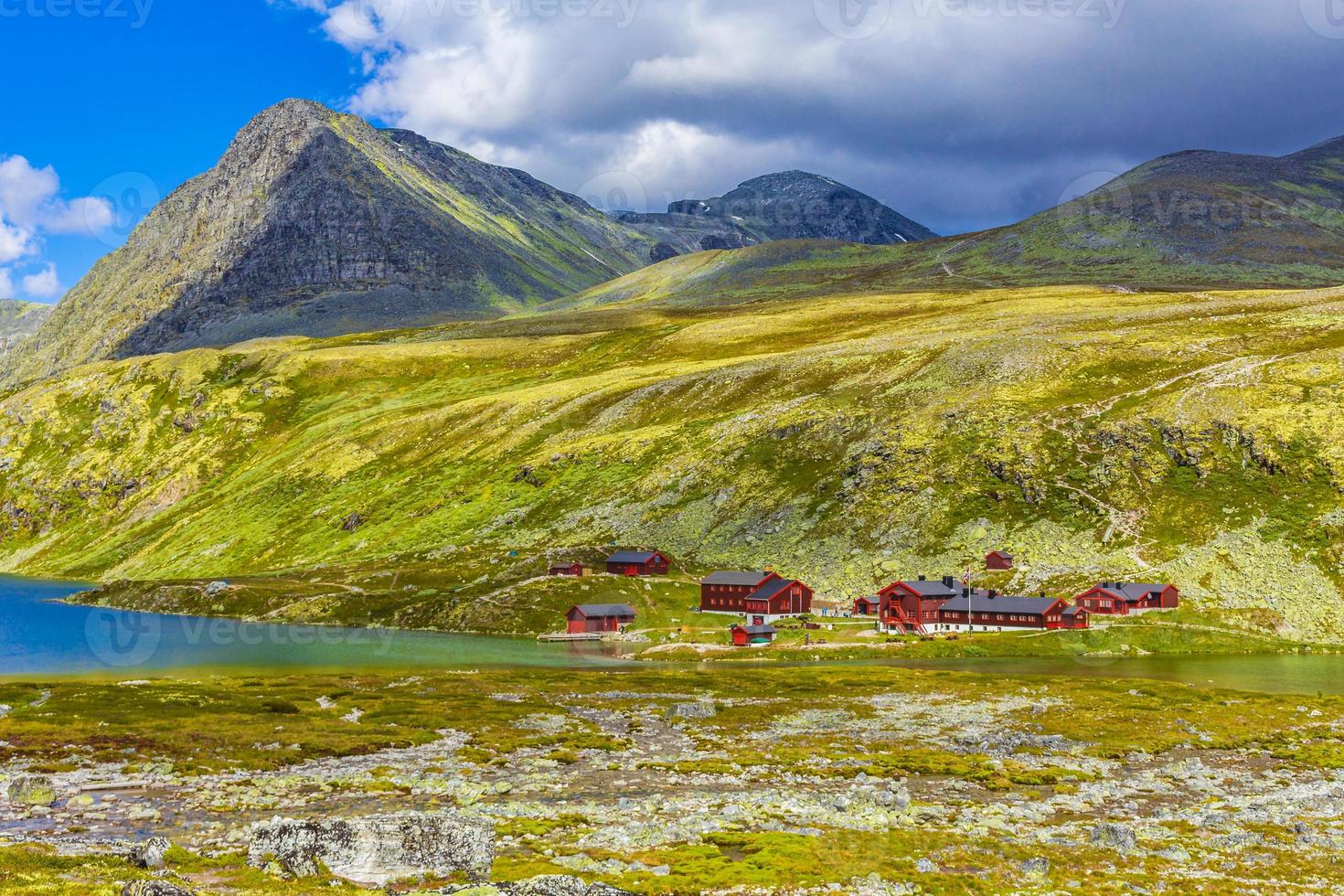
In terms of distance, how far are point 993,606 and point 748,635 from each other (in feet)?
113

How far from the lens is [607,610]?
5640 inches

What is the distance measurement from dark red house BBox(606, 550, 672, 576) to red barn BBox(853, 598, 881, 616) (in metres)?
33.3

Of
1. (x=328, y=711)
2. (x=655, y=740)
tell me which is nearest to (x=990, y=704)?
(x=655, y=740)

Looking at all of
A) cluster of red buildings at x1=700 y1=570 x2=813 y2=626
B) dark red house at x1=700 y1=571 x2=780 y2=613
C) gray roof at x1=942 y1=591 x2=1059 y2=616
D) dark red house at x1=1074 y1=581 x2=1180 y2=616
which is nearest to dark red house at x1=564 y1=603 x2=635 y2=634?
dark red house at x1=700 y1=571 x2=780 y2=613

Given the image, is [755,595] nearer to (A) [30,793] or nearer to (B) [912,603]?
(B) [912,603]

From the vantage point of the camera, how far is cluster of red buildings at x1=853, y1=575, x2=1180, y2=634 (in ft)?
426

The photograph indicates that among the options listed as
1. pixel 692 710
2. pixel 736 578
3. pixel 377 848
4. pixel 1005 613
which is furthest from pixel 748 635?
pixel 377 848

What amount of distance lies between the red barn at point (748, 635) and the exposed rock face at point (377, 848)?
93.8 metres

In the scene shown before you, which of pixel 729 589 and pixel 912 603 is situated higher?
pixel 729 589

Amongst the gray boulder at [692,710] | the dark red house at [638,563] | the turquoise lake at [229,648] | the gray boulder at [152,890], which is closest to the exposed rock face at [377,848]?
the gray boulder at [152,890]

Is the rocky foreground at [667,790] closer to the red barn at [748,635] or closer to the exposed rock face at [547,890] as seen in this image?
the exposed rock face at [547,890]

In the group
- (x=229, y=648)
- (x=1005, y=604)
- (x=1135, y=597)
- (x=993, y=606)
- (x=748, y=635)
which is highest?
(x=1135, y=597)

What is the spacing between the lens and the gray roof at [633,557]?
160m

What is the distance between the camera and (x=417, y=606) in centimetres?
15850
